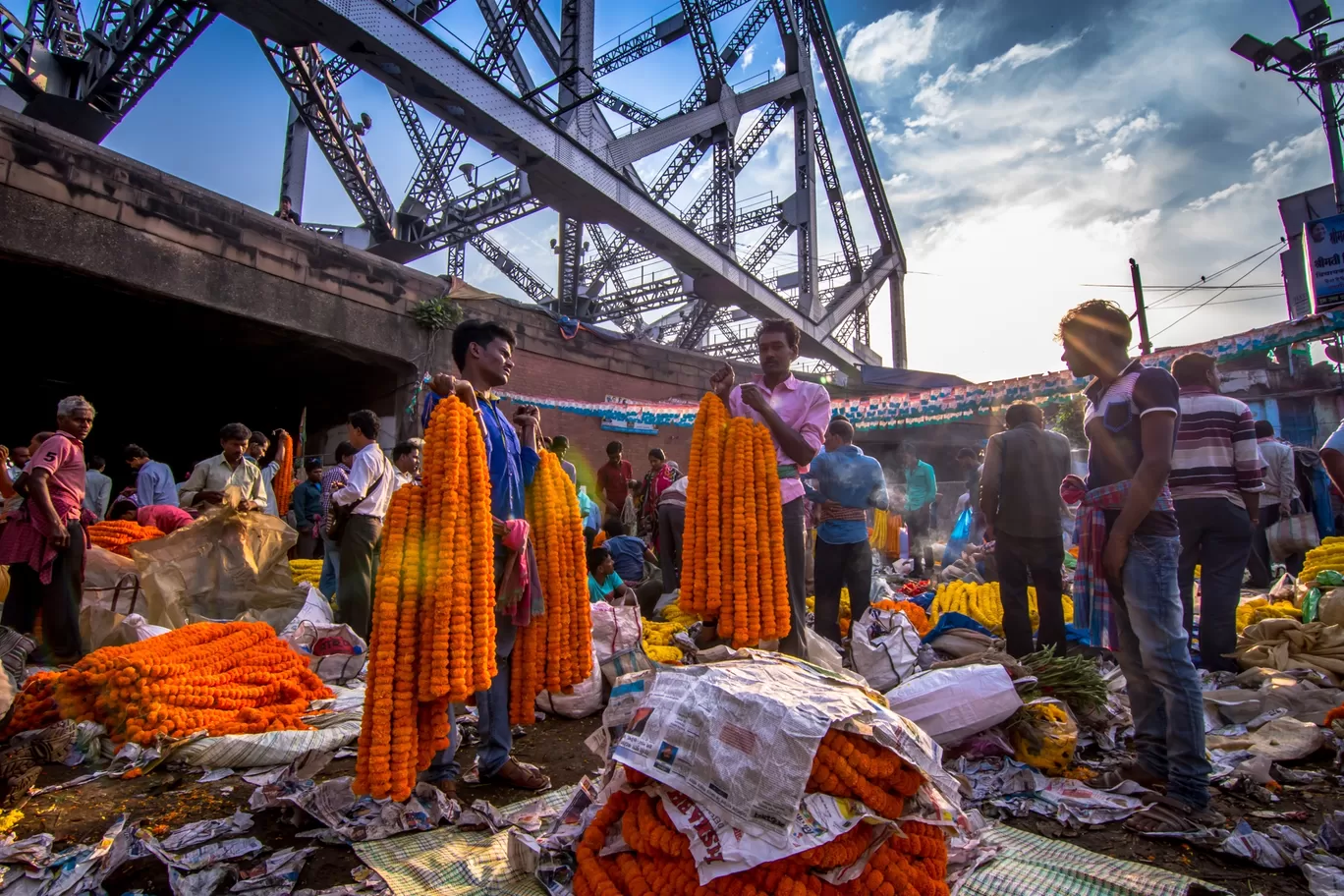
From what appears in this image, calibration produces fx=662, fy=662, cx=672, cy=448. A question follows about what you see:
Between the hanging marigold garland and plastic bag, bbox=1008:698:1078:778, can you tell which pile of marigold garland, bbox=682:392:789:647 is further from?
the hanging marigold garland

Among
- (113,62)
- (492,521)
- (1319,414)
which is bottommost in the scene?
(492,521)

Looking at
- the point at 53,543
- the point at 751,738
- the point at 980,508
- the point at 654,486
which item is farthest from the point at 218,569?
the point at 980,508

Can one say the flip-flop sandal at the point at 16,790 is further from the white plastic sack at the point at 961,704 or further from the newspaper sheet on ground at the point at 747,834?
the white plastic sack at the point at 961,704

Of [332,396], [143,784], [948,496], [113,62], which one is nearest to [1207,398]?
[143,784]

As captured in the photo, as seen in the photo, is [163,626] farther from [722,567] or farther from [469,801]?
[722,567]

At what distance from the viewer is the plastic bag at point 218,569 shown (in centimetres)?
564

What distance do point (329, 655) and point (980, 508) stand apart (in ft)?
15.8

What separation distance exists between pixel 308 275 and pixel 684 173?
14.0m

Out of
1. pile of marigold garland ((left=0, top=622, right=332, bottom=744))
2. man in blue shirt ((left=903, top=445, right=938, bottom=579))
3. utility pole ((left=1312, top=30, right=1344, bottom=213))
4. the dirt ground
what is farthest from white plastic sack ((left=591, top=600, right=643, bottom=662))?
utility pole ((left=1312, top=30, right=1344, bottom=213))

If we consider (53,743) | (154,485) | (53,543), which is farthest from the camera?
(154,485)

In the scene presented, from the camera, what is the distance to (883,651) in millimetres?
4125

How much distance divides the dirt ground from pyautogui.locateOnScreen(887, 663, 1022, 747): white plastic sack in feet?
1.57

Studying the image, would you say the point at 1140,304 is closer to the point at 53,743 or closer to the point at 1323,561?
the point at 1323,561

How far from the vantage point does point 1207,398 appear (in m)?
4.27
